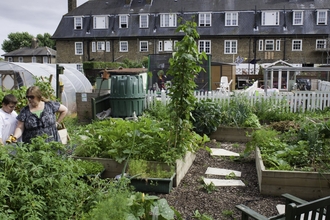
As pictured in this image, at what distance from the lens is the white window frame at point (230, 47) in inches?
1478

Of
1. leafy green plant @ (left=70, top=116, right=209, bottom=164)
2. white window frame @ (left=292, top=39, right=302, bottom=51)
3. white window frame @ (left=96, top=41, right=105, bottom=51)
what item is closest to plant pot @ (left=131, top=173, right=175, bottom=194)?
leafy green plant @ (left=70, top=116, right=209, bottom=164)

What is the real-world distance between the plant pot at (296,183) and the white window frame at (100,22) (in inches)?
1480

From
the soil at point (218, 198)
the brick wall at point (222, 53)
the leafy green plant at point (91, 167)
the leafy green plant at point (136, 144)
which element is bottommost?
the soil at point (218, 198)

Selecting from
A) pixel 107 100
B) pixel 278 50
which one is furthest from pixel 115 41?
pixel 107 100

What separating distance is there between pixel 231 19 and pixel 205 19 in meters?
2.81

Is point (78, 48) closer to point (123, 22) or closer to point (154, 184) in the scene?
point (123, 22)

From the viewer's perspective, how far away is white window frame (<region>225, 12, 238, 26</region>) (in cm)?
3756

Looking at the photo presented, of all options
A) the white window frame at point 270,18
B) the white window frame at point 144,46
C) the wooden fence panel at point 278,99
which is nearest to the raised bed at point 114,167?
the wooden fence panel at point 278,99

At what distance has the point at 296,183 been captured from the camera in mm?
5121

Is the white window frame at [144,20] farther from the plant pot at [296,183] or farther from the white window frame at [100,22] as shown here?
the plant pot at [296,183]

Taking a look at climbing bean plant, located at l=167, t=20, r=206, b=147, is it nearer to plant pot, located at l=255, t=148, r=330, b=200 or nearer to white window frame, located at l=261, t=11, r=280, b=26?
plant pot, located at l=255, t=148, r=330, b=200

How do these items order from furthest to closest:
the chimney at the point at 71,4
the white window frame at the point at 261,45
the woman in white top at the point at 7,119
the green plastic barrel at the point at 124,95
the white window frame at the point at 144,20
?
the chimney at the point at 71,4 → the white window frame at the point at 144,20 → the white window frame at the point at 261,45 → the green plastic barrel at the point at 124,95 → the woman in white top at the point at 7,119

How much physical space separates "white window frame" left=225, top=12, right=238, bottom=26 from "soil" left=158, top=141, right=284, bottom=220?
33229mm

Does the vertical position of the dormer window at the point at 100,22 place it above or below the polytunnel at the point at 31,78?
above
